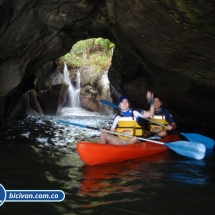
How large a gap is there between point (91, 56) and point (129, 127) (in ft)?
60.3

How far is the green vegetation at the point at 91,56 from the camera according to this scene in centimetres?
2173

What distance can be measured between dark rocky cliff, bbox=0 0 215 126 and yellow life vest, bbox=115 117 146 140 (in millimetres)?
1770

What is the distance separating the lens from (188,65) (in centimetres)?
671

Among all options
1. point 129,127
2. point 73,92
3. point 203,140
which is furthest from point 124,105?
point 73,92

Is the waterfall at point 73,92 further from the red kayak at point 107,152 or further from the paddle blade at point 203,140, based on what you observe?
the red kayak at point 107,152

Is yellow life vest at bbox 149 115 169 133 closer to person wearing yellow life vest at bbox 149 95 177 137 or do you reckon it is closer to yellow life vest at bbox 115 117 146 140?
person wearing yellow life vest at bbox 149 95 177 137

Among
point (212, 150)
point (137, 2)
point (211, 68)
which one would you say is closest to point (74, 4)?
point (137, 2)

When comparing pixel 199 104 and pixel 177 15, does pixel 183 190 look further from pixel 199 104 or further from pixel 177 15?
→ pixel 199 104

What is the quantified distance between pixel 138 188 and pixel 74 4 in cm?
498

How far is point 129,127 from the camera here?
5953mm

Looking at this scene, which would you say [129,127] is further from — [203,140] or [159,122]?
[203,140]

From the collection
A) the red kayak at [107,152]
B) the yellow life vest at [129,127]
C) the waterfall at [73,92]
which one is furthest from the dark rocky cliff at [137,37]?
the waterfall at [73,92]

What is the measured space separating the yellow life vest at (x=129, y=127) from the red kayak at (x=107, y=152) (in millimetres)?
255

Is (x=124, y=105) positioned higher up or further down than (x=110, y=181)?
higher up
